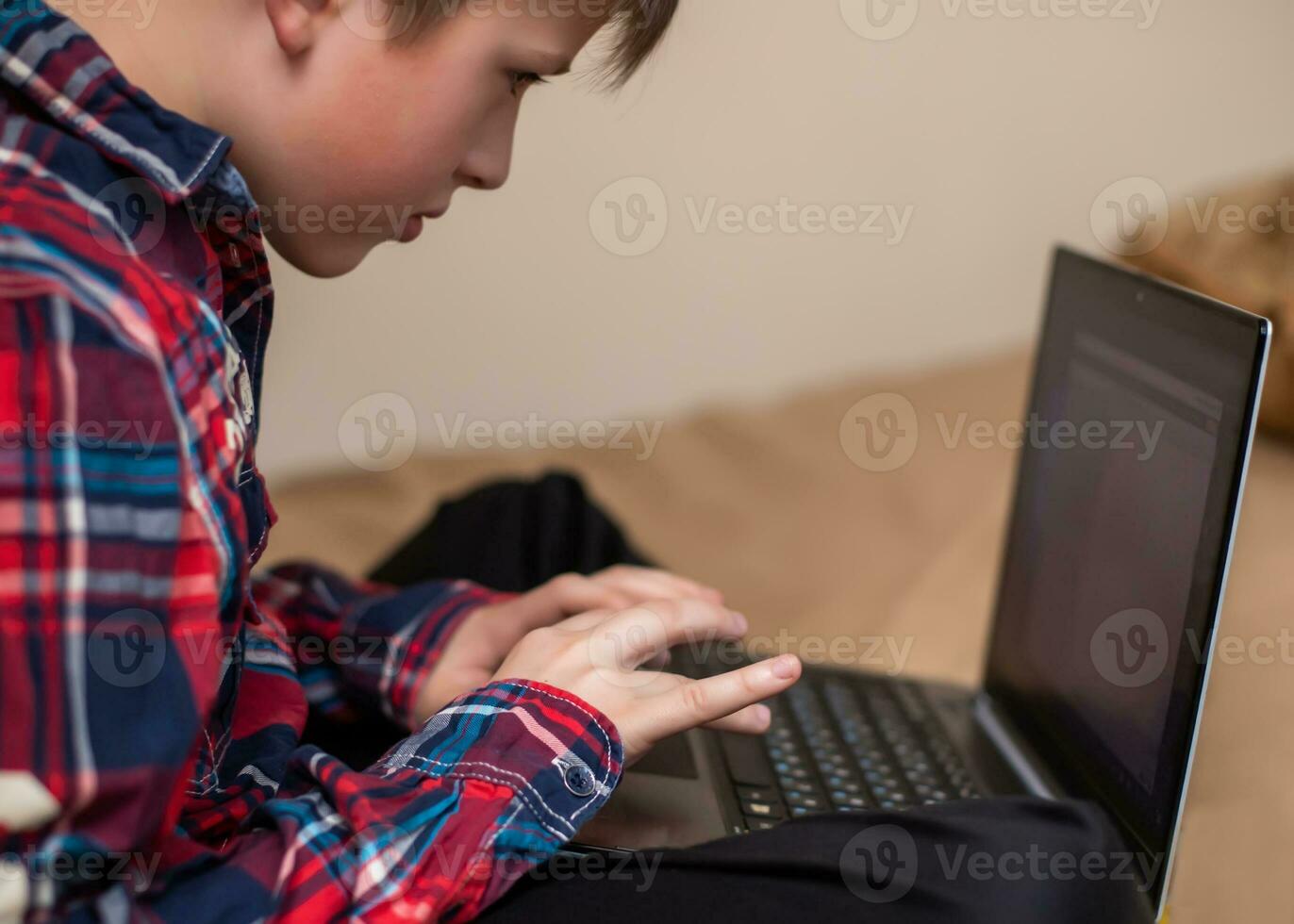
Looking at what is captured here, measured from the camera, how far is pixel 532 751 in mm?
546

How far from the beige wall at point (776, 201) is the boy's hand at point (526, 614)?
0.75 metres

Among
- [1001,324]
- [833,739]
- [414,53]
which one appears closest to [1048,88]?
[1001,324]

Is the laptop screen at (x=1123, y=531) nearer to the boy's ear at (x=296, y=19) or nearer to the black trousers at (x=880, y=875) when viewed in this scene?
the black trousers at (x=880, y=875)

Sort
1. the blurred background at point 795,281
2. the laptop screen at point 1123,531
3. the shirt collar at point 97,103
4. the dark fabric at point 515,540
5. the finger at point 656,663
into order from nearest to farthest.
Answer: the shirt collar at point 97,103 < the laptop screen at point 1123,531 < the finger at point 656,663 < the dark fabric at point 515,540 < the blurred background at point 795,281

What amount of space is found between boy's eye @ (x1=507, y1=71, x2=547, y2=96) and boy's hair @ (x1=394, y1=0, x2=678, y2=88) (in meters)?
0.04

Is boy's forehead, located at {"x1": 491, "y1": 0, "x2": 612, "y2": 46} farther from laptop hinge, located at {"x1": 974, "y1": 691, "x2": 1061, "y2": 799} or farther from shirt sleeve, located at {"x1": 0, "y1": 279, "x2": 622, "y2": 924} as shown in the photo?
laptop hinge, located at {"x1": 974, "y1": 691, "x2": 1061, "y2": 799}

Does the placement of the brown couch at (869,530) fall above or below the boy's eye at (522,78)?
below

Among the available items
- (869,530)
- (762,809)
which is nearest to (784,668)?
(762,809)

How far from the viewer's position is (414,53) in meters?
0.59

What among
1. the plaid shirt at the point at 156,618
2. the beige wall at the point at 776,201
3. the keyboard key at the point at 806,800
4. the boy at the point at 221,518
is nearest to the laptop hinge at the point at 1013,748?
the keyboard key at the point at 806,800

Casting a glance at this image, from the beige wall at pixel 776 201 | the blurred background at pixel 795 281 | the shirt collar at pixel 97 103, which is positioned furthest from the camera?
the beige wall at pixel 776 201

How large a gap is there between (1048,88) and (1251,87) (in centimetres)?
34

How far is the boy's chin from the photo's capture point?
0.67m

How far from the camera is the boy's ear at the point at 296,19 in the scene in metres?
0.57
